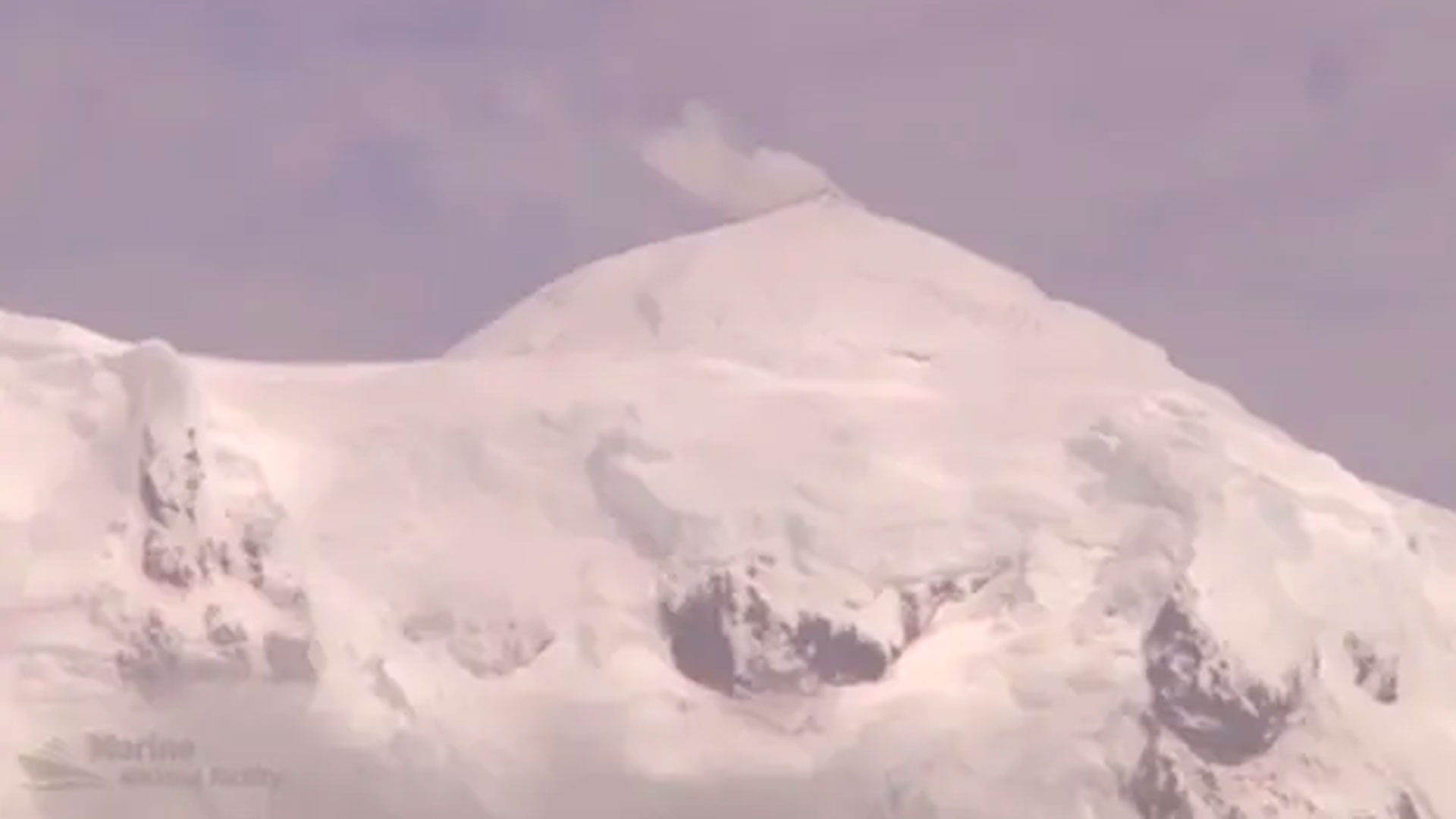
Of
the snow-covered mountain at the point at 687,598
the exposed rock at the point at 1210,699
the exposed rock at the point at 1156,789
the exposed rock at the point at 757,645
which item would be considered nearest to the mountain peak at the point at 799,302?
the snow-covered mountain at the point at 687,598

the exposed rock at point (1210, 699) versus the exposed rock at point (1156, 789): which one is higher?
the exposed rock at point (1210, 699)

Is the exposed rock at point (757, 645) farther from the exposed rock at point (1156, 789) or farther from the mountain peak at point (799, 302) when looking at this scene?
the mountain peak at point (799, 302)

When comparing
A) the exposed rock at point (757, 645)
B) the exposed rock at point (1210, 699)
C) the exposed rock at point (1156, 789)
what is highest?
the exposed rock at point (757, 645)

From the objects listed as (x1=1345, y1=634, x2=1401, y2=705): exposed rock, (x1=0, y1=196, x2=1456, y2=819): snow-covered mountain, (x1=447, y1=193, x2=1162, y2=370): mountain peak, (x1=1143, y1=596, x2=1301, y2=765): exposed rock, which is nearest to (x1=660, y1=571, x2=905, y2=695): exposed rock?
(x1=0, y1=196, x2=1456, y2=819): snow-covered mountain

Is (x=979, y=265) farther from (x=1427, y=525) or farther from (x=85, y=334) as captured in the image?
(x=85, y=334)

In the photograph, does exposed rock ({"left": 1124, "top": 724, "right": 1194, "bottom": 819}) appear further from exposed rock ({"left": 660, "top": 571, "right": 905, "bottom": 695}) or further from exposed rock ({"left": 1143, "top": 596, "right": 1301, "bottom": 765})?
exposed rock ({"left": 660, "top": 571, "right": 905, "bottom": 695})

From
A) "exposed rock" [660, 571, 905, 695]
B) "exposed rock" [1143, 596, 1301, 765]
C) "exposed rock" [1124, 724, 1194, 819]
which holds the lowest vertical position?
"exposed rock" [1124, 724, 1194, 819]

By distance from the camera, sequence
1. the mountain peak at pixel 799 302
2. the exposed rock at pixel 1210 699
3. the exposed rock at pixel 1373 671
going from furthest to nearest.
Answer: the mountain peak at pixel 799 302 → the exposed rock at pixel 1373 671 → the exposed rock at pixel 1210 699

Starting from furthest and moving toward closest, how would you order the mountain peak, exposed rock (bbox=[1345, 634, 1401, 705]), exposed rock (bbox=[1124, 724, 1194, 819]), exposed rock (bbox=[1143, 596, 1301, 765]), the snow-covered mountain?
the mountain peak < exposed rock (bbox=[1345, 634, 1401, 705]) < exposed rock (bbox=[1143, 596, 1301, 765]) < exposed rock (bbox=[1124, 724, 1194, 819]) < the snow-covered mountain

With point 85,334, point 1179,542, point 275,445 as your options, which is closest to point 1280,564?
point 1179,542
